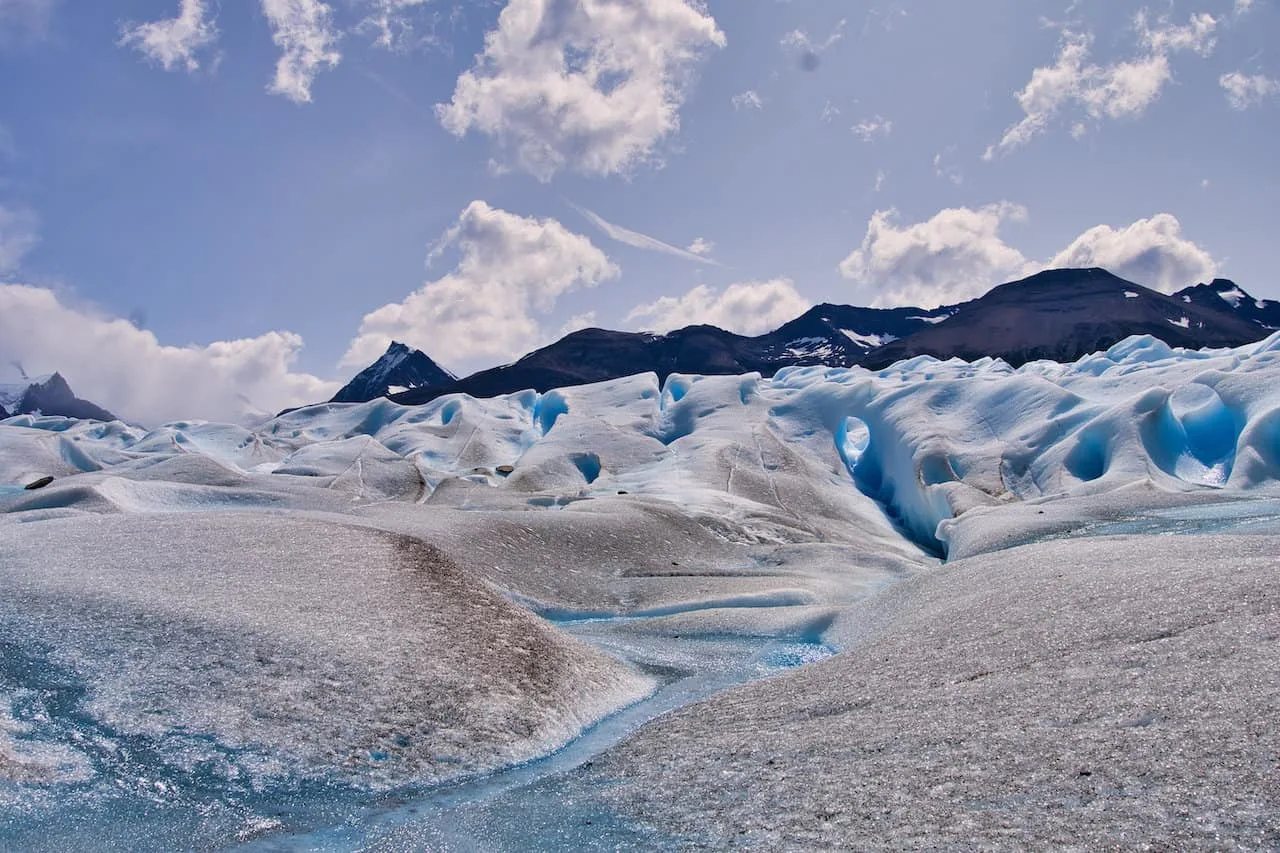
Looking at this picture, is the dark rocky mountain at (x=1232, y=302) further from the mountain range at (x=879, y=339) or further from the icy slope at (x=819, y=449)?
the icy slope at (x=819, y=449)

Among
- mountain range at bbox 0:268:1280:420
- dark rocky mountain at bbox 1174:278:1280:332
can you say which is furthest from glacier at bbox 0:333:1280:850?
dark rocky mountain at bbox 1174:278:1280:332

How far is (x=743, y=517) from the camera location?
28.2 metres

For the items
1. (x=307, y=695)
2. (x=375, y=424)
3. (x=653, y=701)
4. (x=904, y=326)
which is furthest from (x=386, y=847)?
(x=904, y=326)

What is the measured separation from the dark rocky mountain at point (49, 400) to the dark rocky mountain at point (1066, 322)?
158 m

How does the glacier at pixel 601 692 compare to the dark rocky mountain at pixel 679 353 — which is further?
the dark rocky mountain at pixel 679 353

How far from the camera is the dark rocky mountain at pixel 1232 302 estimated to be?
150375 millimetres

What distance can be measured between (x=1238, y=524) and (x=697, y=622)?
511 inches

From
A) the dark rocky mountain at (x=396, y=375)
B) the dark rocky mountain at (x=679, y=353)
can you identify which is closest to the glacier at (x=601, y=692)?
the dark rocky mountain at (x=679, y=353)

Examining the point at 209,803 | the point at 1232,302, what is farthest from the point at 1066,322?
the point at 209,803

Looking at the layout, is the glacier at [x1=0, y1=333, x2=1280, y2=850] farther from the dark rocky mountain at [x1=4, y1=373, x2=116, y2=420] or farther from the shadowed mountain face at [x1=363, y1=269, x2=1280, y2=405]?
the dark rocky mountain at [x1=4, y1=373, x2=116, y2=420]

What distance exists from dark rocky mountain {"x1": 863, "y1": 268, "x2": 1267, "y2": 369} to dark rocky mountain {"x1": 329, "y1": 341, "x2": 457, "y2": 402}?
8489 cm

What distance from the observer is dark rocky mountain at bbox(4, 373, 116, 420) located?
174 metres

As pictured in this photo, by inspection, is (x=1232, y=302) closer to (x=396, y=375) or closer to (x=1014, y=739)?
(x=396, y=375)

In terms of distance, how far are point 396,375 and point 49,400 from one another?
7295cm
